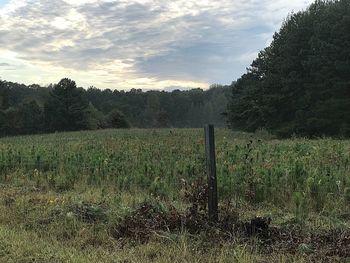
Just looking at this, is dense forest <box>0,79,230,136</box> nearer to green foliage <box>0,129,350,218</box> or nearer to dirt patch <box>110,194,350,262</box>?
green foliage <box>0,129,350,218</box>

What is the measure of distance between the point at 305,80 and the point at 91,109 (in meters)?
40.9

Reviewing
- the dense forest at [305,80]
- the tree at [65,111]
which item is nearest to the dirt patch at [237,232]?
the dense forest at [305,80]

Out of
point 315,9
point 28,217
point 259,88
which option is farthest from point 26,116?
point 28,217

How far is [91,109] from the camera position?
72.6m

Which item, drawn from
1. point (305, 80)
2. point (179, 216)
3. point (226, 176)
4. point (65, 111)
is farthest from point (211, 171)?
point (65, 111)

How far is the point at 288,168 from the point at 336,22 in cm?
3463

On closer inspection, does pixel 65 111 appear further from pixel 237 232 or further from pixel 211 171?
pixel 237 232

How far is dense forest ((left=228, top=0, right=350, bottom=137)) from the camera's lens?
38438 millimetres

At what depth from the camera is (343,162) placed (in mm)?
9906

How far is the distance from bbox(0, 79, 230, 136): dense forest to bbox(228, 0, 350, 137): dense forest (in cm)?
1724

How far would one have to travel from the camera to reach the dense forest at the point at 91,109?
2672 inches

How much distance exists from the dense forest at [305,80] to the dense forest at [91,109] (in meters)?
17.2

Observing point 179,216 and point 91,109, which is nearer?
point 179,216

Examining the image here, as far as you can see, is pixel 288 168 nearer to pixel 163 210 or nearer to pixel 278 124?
pixel 163 210
